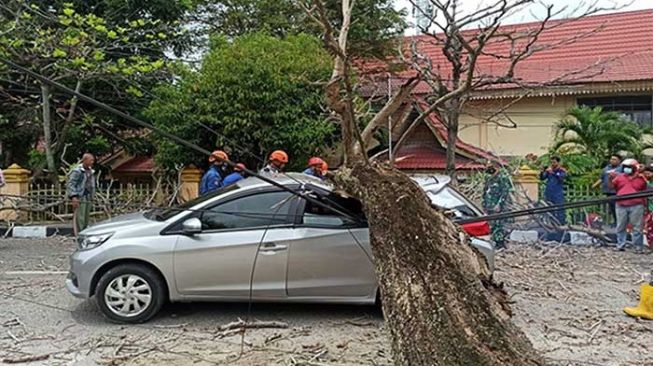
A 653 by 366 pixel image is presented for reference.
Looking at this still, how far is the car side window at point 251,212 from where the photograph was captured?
5914mm

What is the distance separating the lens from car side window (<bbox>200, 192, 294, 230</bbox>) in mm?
5914

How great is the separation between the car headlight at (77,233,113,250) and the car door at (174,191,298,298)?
745 millimetres

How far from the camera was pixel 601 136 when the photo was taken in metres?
15.5

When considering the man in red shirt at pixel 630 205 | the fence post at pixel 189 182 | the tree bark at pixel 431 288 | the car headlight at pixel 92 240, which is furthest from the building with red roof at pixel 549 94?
the tree bark at pixel 431 288

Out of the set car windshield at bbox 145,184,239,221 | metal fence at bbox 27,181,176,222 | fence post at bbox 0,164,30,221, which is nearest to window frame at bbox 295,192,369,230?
car windshield at bbox 145,184,239,221

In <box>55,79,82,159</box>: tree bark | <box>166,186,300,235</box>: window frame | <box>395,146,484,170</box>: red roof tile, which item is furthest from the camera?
<box>395,146,484,170</box>: red roof tile

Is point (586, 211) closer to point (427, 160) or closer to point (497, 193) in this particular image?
point (497, 193)

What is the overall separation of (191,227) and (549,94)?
54.0 feet

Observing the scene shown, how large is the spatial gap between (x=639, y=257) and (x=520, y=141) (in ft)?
38.0

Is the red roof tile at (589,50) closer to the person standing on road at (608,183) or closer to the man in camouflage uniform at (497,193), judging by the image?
the person standing on road at (608,183)

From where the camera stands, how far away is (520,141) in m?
20.8

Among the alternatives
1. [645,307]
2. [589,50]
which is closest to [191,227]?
[645,307]

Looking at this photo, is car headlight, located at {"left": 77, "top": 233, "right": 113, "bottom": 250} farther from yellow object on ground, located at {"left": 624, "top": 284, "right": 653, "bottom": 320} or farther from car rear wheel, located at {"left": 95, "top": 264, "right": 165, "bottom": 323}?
yellow object on ground, located at {"left": 624, "top": 284, "right": 653, "bottom": 320}

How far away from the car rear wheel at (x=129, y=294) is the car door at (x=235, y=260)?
0.26m
